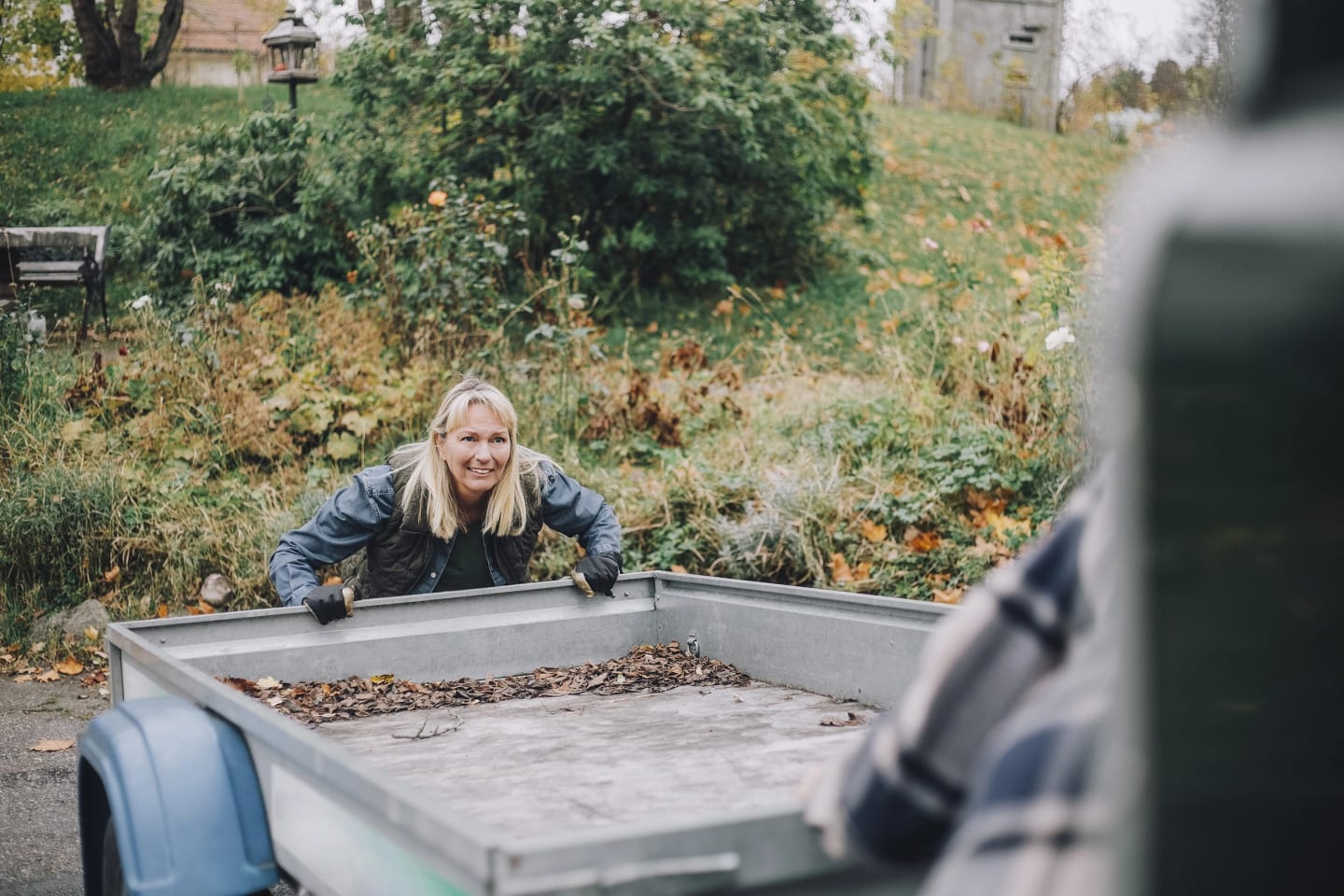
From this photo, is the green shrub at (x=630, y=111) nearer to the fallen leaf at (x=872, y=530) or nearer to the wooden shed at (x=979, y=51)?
the fallen leaf at (x=872, y=530)

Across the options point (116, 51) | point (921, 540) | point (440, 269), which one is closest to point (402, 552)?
point (921, 540)

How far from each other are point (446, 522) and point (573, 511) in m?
0.57

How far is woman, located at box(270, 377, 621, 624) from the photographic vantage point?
4.32 metres

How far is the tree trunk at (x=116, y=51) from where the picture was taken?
60.6ft

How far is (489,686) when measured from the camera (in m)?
3.90

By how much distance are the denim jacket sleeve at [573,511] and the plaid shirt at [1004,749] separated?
3426 mm

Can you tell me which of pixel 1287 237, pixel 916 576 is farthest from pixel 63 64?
pixel 1287 237

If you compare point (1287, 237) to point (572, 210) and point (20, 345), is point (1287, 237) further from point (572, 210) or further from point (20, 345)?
point (572, 210)

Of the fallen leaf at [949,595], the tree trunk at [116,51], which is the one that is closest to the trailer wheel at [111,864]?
the fallen leaf at [949,595]

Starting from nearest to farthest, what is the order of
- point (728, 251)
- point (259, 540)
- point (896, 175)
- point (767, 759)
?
point (767, 759)
point (259, 540)
point (728, 251)
point (896, 175)

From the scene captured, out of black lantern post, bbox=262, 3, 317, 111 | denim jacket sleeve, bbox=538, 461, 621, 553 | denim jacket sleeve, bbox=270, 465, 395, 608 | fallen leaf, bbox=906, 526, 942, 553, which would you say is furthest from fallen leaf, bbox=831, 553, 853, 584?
black lantern post, bbox=262, 3, 317, 111

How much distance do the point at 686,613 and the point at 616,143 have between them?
8.16 metres

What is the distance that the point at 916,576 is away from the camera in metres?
6.12

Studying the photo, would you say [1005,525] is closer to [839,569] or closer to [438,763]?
[839,569]
